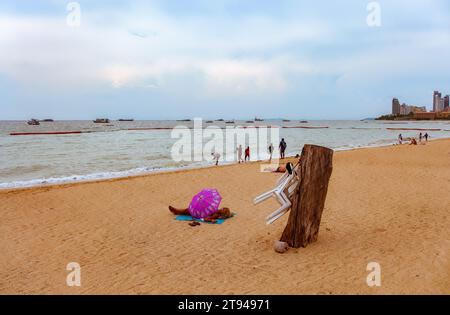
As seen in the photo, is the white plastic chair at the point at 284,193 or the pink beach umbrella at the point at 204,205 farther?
the pink beach umbrella at the point at 204,205

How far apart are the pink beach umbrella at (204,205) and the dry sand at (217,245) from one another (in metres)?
0.51

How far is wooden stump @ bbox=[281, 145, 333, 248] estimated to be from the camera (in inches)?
250

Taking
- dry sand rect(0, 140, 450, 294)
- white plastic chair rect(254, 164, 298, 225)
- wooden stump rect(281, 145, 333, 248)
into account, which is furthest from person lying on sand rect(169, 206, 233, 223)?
Answer: white plastic chair rect(254, 164, 298, 225)

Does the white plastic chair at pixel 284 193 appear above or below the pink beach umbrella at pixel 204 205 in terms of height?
above

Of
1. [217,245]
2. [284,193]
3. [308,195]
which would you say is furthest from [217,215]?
[308,195]

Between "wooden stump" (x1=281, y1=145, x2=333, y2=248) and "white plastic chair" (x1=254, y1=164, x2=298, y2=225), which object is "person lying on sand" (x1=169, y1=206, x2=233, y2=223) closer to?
"wooden stump" (x1=281, y1=145, x2=333, y2=248)

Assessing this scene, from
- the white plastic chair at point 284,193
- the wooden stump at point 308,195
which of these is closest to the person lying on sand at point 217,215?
the wooden stump at point 308,195

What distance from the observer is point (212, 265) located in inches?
239

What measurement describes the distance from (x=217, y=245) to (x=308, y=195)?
6.78ft

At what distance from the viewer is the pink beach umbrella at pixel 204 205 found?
29.7 ft

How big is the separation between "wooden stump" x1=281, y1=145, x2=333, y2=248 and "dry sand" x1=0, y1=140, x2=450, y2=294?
11.8 inches

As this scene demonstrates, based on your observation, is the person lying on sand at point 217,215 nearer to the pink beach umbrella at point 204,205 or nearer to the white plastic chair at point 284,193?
the pink beach umbrella at point 204,205
